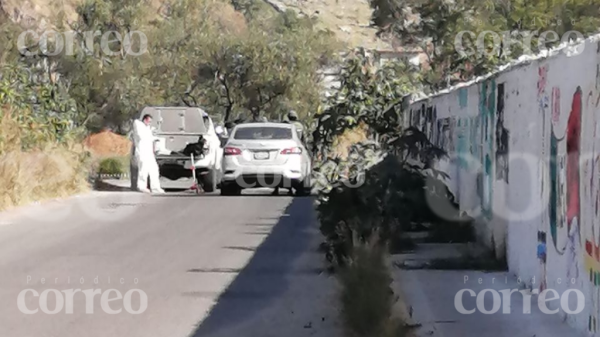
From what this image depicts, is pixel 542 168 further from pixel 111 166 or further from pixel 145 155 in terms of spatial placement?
pixel 111 166

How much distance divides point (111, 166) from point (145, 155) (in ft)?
30.7

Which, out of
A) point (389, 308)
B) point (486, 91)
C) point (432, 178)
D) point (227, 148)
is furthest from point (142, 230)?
point (389, 308)

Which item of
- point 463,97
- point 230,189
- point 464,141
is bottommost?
point 230,189

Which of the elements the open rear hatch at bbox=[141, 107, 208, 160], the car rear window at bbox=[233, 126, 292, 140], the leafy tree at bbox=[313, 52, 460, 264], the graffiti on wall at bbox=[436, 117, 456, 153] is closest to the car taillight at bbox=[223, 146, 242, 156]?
the car rear window at bbox=[233, 126, 292, 140]

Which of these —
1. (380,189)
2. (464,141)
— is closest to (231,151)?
(464,141)

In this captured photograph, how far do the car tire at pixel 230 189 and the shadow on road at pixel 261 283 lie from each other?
26.5 feet

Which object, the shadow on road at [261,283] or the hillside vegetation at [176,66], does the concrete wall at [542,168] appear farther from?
the hillside vegetation at [176,66]

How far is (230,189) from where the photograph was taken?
27625 millimetres

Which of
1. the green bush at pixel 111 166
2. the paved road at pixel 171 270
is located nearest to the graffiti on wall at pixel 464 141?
the paved road at pixel 171 270

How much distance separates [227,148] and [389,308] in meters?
18.8

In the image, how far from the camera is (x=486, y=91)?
45.3 feet

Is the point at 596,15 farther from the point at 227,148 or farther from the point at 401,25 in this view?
the point at 227,148

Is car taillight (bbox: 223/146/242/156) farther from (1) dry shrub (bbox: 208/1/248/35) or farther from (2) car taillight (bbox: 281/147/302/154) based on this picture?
(1) dry shrub (bbox: 208/1/248/35)

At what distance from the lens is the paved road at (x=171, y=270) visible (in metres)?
9.96
